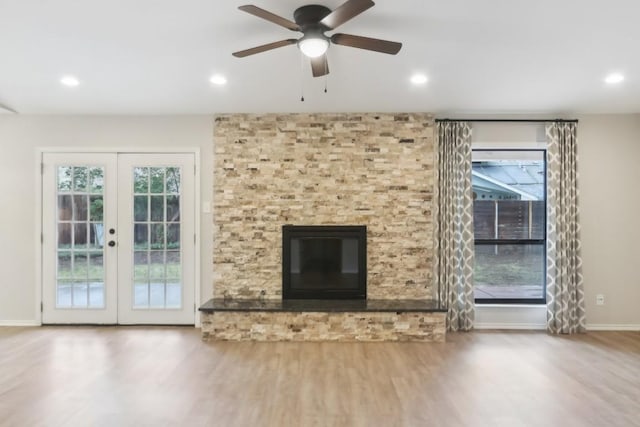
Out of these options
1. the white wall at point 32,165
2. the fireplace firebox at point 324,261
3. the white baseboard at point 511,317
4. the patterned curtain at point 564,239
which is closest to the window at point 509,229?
the white baseboard at point 511,317

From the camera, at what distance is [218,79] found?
142 inches

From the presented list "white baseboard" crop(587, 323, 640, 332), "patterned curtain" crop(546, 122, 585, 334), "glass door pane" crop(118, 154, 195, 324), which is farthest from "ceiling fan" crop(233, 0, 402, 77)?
"white baseboard" crop(587, 323, 640, 332)

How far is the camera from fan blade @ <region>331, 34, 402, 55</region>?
2404 millimetres

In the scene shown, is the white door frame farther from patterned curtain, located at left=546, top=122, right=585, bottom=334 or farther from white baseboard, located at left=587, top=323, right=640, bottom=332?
white baseboard, located at left=587, top=323, right=640, bottom=332

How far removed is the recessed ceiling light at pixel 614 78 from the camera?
348 cm

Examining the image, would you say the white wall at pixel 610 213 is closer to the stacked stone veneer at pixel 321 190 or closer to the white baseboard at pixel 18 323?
the stacked stone veneer at pixel 321 190

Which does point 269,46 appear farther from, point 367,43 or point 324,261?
point 324,261

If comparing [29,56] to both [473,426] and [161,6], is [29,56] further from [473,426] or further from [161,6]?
[473,426]

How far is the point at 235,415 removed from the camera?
2.53 metres

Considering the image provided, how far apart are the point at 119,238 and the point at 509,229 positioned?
15.5ft

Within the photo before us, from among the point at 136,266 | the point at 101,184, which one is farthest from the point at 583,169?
the point at 101,184

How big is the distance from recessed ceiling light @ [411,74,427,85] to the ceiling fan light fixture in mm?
1366

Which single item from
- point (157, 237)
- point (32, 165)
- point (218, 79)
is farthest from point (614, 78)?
point (32, 165)

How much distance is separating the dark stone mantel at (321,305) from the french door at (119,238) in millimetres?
646
